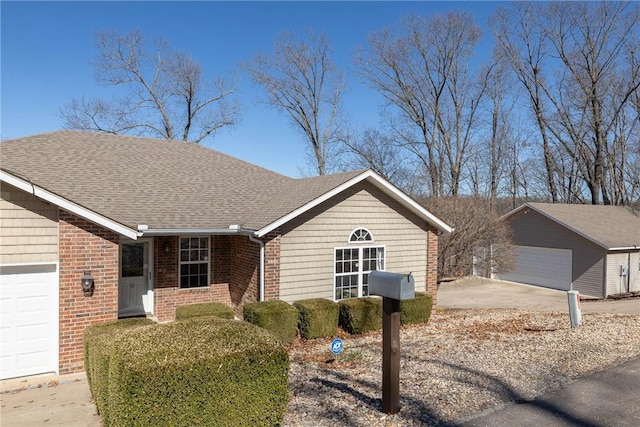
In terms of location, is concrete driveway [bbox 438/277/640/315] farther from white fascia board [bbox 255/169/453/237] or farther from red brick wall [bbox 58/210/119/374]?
red brick wall [bbox 58/210/119/374]

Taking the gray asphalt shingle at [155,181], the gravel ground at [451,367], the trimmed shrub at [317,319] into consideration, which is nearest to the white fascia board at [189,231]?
the gray asphalt shingle at [155,181]

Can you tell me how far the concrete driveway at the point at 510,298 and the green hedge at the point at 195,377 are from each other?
1283cm

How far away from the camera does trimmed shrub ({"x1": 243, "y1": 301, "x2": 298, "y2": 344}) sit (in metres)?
9.92

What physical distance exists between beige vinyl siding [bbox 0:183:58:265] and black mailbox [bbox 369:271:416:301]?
617 centimetres

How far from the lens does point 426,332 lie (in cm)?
1126

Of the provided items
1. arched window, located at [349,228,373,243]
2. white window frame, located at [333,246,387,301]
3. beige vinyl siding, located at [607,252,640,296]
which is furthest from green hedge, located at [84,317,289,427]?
beige vinyl siding, located at [607,252,640,296]

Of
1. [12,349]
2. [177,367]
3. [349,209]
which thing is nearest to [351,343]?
[349,209]

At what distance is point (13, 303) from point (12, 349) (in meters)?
0.85

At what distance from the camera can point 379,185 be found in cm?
1309

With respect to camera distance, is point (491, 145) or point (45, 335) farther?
point (491, 145)

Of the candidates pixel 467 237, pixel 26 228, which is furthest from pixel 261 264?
pixel 467 237

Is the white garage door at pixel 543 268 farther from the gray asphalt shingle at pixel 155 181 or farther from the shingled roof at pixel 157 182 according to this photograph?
the gray asphalt shingle at pixel 155 181

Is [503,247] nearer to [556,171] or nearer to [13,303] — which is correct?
[556,171]

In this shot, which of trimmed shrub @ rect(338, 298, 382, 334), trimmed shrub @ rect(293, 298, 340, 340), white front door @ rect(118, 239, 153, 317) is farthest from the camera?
white front door @ rect(118, 239, 153, 317)
